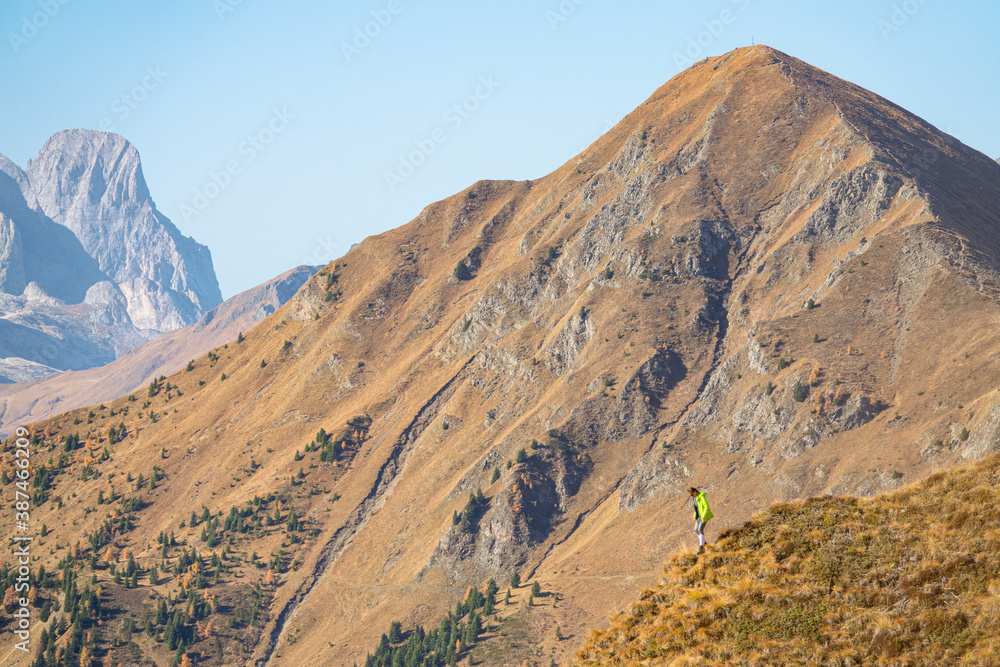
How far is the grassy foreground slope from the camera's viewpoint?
33906mm

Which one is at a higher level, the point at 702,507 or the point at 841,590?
the point at 702,507

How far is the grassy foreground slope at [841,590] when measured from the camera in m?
33.9

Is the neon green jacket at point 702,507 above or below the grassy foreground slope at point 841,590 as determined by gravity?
above

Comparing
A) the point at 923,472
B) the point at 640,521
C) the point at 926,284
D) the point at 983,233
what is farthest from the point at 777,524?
the point at 983,233

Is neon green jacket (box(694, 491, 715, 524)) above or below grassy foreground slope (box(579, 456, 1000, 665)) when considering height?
above

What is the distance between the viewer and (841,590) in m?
38.3

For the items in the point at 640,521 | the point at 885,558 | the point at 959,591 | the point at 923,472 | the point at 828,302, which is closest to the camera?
the point at 959,591

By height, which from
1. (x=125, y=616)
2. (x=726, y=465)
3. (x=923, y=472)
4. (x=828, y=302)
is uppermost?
(x=125, y=616)

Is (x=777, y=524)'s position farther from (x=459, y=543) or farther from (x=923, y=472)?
(x=459, y=543)

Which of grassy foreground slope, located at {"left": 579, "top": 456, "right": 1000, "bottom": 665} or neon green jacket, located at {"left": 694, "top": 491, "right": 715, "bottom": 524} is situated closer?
grassy foreground slope, located at {"left": 579, "top": 456, "right": 1000, "bottom": 665}

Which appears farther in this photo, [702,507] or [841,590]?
[702,507]

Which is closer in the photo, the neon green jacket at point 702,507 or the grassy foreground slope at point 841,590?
the grassy foreground slope at point 841,590

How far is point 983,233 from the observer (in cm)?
19912

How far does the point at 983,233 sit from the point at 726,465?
290 feet
